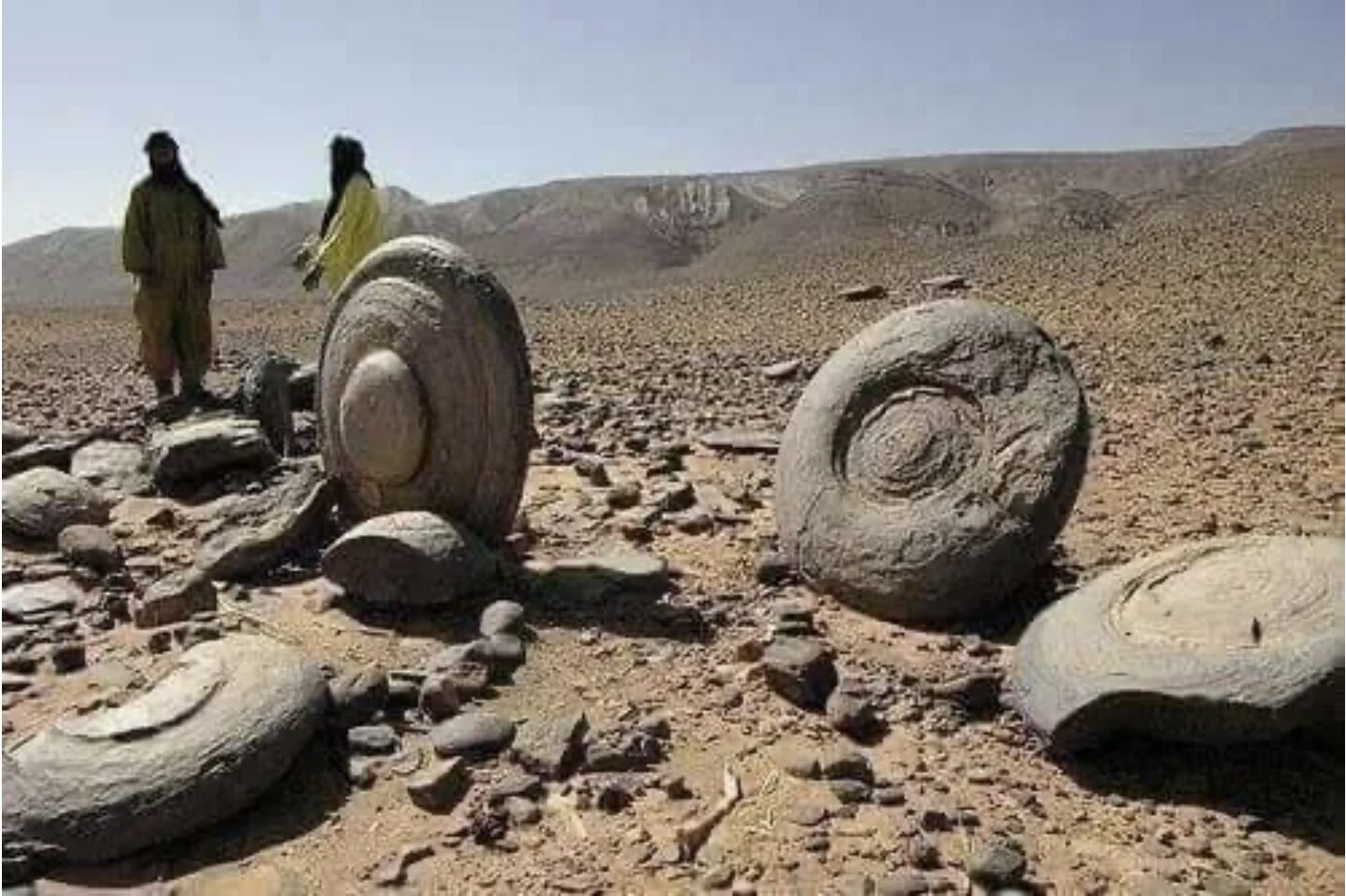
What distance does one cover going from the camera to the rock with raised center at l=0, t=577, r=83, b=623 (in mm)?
5027

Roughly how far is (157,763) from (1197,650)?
9.27 ft

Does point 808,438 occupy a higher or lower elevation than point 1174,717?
higher

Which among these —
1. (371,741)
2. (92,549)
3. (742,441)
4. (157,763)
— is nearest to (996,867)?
(371,741)

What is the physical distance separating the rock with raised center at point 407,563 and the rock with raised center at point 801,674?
A: 124 centimetres

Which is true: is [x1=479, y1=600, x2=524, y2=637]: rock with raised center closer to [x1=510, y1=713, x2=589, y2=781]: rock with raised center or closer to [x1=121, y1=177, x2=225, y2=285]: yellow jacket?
[x1=510, y1=713, x2=589, y2=781]: rock with raised center

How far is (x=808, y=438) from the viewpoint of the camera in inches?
212

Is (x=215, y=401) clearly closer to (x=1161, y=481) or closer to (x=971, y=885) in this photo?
(x=1161, y=481)

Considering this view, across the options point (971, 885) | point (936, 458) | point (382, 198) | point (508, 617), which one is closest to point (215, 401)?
point (382, 198)

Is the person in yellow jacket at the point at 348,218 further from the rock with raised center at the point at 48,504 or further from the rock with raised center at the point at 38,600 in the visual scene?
the rock with raised center at the point at 38,600

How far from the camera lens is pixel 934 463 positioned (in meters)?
5.00

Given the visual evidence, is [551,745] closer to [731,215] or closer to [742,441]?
[742,441]

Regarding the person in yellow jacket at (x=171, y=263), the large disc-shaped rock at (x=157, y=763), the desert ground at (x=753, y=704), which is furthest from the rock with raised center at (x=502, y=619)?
the person in yellow jacket at (x=171, y=263)

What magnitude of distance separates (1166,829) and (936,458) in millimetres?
1845

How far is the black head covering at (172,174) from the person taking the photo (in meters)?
8.34
